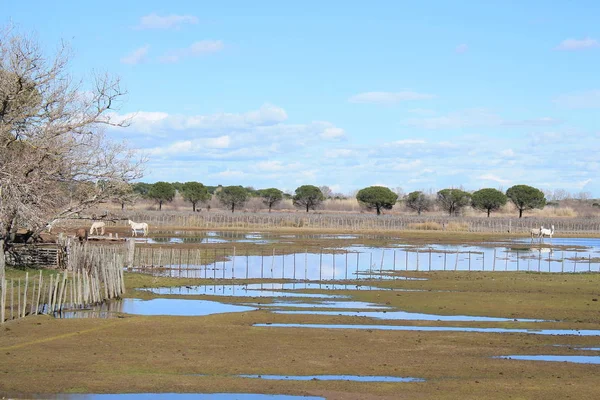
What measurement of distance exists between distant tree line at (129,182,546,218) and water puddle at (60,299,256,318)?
8597cm

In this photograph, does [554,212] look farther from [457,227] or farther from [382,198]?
[457,227]

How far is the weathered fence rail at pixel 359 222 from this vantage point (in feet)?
311

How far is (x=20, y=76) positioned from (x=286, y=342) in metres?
17.5

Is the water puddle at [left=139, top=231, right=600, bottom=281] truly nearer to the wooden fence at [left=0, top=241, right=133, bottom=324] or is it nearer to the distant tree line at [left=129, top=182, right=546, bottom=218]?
the wooden fence at [left=0, top=241, right=133, bottom=324]

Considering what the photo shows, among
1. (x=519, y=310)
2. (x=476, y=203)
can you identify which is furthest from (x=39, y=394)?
(x=476, y=203)

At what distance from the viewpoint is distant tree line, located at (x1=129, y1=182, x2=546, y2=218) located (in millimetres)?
118812

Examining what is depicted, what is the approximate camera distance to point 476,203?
122 metres

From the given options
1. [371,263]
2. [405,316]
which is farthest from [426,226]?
[405,316]

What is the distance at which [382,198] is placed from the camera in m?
125

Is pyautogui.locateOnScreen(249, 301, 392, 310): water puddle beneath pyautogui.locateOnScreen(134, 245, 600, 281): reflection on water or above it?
beneath

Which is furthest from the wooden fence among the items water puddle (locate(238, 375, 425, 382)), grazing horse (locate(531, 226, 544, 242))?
grazing horse (locate(531, 226, 544, 242))

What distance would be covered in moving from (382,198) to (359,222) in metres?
26.8

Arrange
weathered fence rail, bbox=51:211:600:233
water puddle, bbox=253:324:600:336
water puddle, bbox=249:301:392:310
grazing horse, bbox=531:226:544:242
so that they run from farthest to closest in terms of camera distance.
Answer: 1. weathered fence rail, bbox=51:211:600:233
2. grazing horse, bbox=531:226:544:242
3. water puddle, bbox=249:301:392:310
4. water puddle, bbox=253:324:600:336

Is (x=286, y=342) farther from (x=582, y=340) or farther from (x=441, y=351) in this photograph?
(x=582, y=340)
